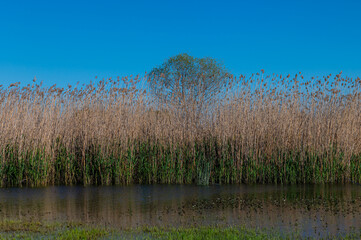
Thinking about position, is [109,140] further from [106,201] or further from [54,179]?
[106,201]

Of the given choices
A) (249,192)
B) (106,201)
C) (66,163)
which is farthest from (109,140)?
(249,192)

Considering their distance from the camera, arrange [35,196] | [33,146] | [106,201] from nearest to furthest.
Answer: [106,201]
[35,196]
[33,146]

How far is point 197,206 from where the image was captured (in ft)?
24.1

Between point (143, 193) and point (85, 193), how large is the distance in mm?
1367

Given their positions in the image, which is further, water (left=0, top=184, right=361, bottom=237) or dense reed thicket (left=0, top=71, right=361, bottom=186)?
dense reed thicket (left=0, top=71, right=361, bottom=186)

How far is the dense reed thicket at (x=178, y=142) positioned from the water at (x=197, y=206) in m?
0.68

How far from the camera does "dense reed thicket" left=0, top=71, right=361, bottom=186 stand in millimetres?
10312

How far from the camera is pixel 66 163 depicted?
1034cm

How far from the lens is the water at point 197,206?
237 inches

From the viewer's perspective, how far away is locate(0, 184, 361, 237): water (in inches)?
237

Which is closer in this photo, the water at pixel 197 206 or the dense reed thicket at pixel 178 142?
the water at pixel 197 206

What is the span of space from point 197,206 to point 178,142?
367 centimetres

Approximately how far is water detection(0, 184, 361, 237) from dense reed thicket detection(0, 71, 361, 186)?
678 mm

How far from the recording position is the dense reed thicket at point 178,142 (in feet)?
33.8
